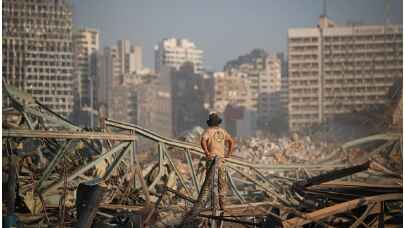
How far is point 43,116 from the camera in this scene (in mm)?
6234

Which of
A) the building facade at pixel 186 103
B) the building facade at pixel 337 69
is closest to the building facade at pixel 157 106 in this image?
the building facade at pixel 186 103

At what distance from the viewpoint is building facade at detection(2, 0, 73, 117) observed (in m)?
7.48

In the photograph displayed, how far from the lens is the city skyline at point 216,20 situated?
6.68m

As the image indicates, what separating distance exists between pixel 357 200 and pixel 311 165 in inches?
114

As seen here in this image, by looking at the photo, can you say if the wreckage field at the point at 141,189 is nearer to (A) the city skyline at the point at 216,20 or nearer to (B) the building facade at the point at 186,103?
(A) the city skyline at the point at 216,20

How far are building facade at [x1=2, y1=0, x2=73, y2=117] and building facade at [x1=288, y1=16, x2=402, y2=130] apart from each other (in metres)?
2.20

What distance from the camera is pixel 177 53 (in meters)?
7.71

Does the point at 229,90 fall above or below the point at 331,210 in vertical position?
above

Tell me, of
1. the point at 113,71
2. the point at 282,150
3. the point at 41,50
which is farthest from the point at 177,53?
the point at 282,150

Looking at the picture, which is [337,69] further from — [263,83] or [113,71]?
[113,71]

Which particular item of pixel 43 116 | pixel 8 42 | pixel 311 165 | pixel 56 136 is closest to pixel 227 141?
pixel 56 136

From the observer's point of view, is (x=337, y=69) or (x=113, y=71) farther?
(x=113, y=71)

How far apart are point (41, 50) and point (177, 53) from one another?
1.47m

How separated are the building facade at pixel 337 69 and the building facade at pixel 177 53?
0.83 metres
